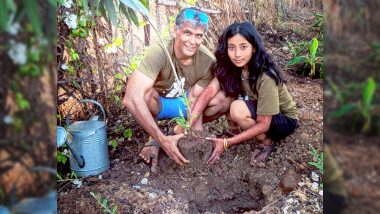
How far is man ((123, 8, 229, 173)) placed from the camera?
264cm

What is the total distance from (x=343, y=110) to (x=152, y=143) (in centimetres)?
202

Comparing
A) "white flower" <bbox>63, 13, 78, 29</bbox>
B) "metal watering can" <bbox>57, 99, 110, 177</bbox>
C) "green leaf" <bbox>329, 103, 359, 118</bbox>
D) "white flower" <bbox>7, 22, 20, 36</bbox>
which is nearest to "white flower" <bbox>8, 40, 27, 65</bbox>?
"white flower" <bbox>7, 22, 20, 36</bbox>

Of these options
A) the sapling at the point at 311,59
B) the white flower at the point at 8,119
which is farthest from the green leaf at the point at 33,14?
the sapling at the point at 311,59

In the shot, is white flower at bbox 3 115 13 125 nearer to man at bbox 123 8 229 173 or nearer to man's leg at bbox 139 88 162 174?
man at bbox 123 8 229 173

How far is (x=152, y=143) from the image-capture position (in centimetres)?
278

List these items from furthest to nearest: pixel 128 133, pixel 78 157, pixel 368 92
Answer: pixel 128 133
pixel 78 157
pixel 368 92

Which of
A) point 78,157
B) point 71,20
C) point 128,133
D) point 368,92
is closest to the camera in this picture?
point 368,92

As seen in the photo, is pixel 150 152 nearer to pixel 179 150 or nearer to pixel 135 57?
pixel 179 150

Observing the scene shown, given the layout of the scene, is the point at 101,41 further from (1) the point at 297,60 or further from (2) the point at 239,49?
(1) the point at 297,60

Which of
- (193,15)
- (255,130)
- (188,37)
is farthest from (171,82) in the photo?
(255,130)

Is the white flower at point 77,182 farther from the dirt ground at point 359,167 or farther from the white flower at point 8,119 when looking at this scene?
the dirt ground at point 359,167

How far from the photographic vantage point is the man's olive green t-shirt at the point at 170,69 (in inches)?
107

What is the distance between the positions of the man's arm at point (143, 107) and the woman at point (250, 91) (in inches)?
10.4

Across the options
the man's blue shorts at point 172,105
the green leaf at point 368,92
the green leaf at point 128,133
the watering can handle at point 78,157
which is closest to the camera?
the green leaf at point 368,92
